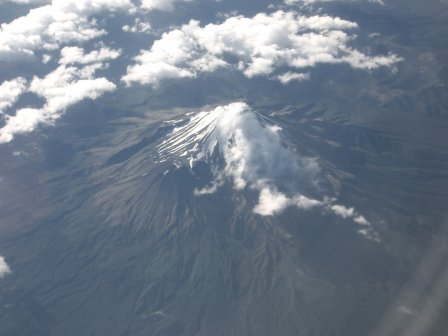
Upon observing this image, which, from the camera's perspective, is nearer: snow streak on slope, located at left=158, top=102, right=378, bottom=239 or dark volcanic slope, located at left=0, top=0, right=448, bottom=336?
dark volcanic slope, located at left=0, top=0, right=448, bottom=336

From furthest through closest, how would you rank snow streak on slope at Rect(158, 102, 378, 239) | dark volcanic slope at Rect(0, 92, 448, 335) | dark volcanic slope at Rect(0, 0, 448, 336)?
snow streak on slope at Rect(158, 102, 378, 239)
dark volcanic slope at Rect(0, 0, 448, 336)
dark volcanic slope at Rect(0, 92, 448, 335)

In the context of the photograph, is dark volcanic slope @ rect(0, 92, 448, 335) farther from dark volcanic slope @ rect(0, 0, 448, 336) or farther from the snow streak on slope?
the snow streak on slope

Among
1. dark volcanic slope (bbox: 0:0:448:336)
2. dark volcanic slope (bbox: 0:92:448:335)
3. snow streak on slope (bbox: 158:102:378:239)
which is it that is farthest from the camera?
snow streak on slope (bbox: 158:102:378:239)

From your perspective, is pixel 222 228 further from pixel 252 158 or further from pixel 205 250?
pixel 252 158

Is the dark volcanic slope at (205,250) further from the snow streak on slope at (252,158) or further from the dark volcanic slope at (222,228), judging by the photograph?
the snow streak on slope at (252,158)

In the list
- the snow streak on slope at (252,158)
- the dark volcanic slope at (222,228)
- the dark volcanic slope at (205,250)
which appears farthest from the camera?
the snow streak on slope at (252,158)

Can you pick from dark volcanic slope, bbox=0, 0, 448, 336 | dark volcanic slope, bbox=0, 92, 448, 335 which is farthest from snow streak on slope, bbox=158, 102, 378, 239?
dark volcanic slope, bbox=0, 92, 448, 335

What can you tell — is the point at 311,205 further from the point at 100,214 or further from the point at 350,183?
the point at 100,214

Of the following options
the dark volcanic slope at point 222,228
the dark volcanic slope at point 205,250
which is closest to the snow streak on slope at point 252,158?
the dark volcanic slope at point 222,228

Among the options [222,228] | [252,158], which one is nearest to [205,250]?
[222,228]
